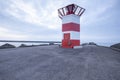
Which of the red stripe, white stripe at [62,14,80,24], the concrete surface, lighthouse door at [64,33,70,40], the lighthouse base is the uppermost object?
white stripe at [62,14,80,24]

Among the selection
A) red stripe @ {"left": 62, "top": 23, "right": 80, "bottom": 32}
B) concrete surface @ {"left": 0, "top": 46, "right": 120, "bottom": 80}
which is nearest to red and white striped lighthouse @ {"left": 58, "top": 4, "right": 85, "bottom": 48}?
red stripe @ {"left": 62, "top": 23, "right": 80, "bottom": 32}

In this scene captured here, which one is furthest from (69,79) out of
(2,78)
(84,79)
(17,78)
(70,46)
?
(70,46)

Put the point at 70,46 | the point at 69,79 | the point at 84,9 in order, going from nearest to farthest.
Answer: the point at 69,79 → the point at 70,46 → the point at 84,9

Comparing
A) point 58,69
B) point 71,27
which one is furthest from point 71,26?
point 58,69

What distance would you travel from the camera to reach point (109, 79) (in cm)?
313

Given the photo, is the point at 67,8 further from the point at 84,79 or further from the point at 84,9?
the point at 84,79

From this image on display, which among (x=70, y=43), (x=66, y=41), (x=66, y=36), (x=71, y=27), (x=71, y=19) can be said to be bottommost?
(x=70, y=43)

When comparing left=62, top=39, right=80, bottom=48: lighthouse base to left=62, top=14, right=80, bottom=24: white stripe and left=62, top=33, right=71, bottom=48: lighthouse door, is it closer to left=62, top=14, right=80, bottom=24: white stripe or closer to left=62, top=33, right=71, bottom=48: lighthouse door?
left=62, top=33, right=71, bottom=48: lighthouse door

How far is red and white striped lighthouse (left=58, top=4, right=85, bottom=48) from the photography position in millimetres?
15327

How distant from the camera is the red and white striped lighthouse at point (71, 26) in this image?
1533 centimetres

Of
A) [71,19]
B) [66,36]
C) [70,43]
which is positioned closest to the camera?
[70,43]

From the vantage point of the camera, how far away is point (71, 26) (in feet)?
50.2

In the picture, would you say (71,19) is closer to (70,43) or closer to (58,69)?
(70,43)

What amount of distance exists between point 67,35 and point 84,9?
5.02 metres
